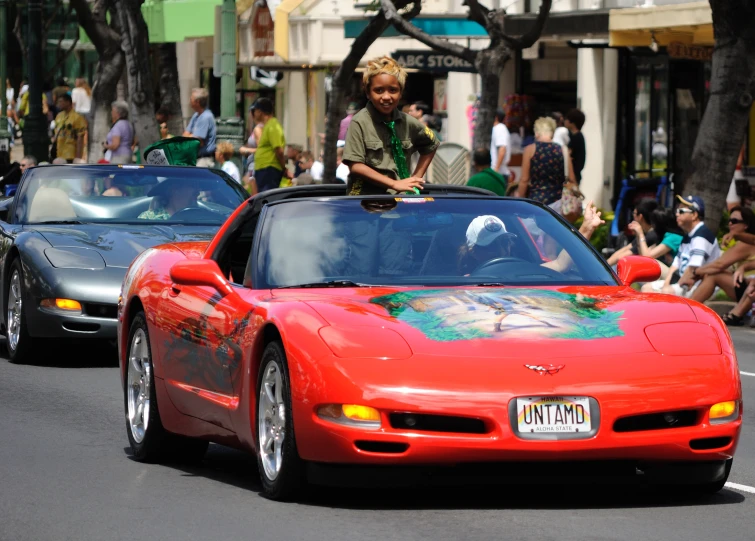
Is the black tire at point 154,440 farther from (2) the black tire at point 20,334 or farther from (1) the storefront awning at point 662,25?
(1) the storefront awning at point 662,25

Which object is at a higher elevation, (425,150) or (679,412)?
(425,150)

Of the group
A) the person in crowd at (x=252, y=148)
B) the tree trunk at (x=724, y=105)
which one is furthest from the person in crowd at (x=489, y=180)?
the person in crowd at (x=252, y=148)

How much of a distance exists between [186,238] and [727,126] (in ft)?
25.8

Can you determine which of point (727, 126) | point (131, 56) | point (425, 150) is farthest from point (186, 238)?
point (131, 56)

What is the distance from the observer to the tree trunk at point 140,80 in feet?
86.5

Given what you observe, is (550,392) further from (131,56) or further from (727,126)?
(131,56)

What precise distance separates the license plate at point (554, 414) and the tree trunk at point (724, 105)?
13.0m

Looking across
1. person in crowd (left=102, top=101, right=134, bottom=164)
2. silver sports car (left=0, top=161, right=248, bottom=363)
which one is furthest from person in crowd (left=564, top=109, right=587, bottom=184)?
silver sports car (left=0, top=161, right=248, bottom=363)

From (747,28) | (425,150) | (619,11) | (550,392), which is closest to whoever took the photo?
(550,392)

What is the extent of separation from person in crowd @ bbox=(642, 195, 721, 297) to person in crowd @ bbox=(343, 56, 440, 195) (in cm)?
754

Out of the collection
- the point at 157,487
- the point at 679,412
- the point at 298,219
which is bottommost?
the point at 157,487

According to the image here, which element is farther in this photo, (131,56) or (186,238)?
(131,56)

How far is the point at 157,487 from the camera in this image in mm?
7895

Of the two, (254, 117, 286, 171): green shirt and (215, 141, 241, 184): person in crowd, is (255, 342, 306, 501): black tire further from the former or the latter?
(254, 117, 286, 171): green shirt
